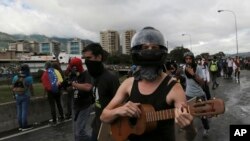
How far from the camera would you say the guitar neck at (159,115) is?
295 cm

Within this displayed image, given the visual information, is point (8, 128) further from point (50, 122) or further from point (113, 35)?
point (113, 35)

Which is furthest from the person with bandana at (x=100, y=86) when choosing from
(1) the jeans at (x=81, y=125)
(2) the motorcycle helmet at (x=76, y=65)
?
(2) the motorcycle helmet at (x=76, y=65)

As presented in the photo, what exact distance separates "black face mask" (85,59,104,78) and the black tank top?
2.33 metres

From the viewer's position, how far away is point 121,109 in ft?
10.6

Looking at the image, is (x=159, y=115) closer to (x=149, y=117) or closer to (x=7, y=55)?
(x=149, y=117)

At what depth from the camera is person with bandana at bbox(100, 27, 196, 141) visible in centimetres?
315

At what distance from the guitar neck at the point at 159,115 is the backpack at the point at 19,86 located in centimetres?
928

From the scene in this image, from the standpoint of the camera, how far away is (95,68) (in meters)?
5.71

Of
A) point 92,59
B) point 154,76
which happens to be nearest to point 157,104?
point 154,76

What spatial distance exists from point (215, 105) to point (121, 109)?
832mm

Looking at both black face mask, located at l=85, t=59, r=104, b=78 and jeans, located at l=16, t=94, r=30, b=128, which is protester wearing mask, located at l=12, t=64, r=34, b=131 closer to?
jeans, located at l=16, t=94, r=30, b=128

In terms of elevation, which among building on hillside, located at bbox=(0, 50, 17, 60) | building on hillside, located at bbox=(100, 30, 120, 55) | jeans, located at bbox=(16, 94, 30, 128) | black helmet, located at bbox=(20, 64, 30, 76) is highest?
building on hillside, located at bbox=(100, 30, 120, 55)

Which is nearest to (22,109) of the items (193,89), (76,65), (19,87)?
(19,87)

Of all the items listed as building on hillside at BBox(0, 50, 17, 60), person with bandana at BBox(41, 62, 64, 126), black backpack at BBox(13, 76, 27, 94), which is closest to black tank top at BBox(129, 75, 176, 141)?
black backpack at BBox(13, 76, 27, 94)
